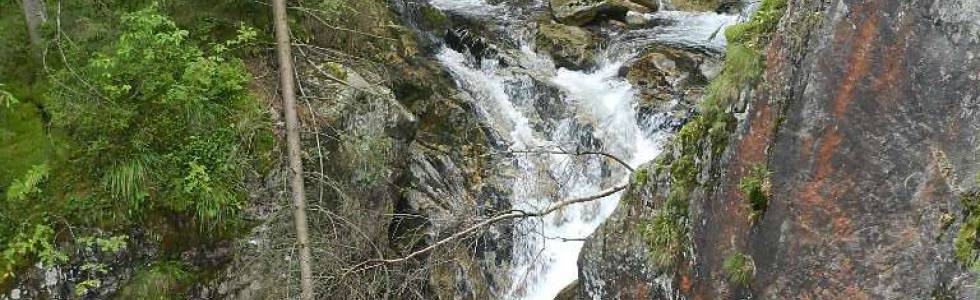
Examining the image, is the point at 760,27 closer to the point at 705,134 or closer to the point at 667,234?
the point at 705,134

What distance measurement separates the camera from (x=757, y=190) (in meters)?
3.81

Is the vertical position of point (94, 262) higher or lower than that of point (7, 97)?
lower

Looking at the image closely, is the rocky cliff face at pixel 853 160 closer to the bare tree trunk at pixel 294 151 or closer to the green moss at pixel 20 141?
the bare tree trunk at pixel 294 151

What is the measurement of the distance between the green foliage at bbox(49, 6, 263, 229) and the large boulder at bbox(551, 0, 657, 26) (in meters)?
7.23

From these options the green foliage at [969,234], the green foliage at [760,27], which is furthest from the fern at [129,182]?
the green foliage at [969,234]

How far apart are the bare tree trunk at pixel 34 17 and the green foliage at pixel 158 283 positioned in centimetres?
236

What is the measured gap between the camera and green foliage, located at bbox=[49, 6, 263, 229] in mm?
5918

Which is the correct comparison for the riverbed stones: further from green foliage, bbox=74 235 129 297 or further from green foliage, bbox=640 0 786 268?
green foliage, bbox=74 235 129 297

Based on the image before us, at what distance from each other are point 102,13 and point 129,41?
76 centimetres

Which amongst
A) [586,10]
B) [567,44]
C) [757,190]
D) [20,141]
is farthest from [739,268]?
[586,10]

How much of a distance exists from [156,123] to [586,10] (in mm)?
8169

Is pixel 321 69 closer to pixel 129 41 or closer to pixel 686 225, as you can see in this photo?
pixel 129 41

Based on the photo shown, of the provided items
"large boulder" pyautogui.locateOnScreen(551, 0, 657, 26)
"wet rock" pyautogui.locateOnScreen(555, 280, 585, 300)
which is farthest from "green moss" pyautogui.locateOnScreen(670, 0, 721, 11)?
"wet rock" pyautogui.locateOnScreen(555, 280, 585, 300)

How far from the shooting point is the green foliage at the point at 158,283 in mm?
5953
